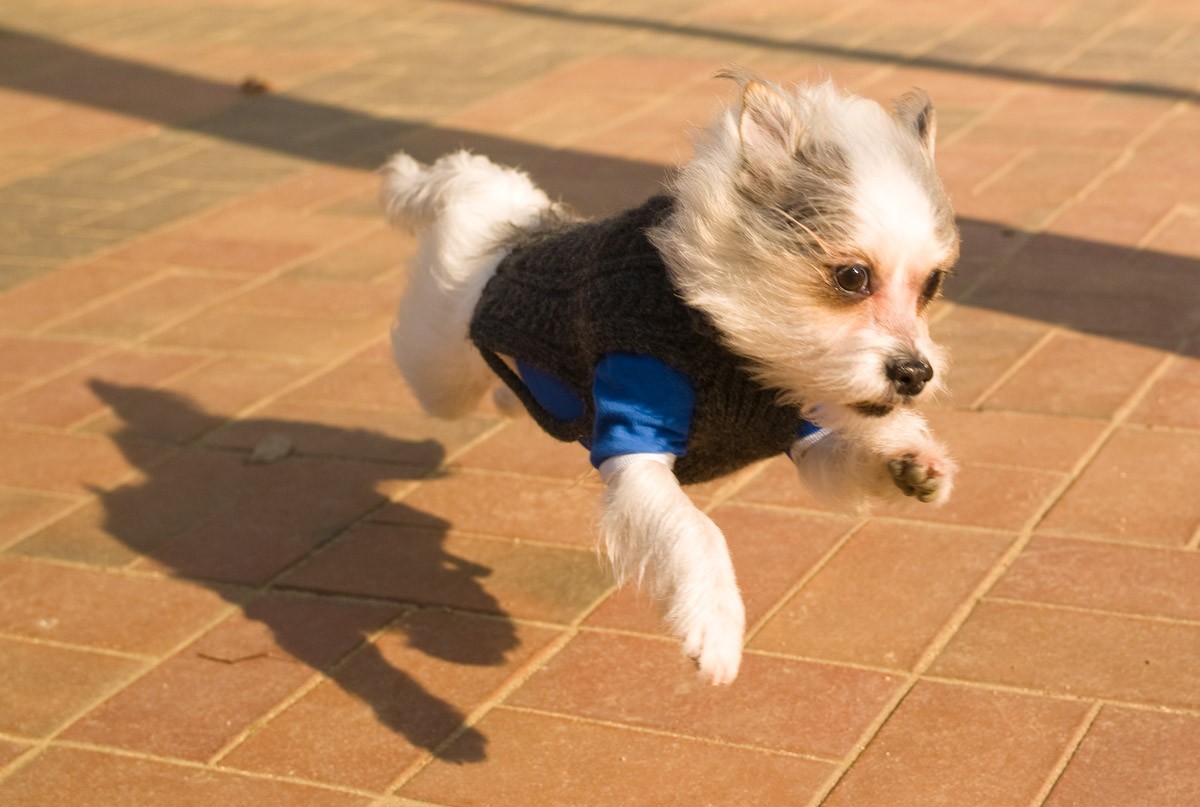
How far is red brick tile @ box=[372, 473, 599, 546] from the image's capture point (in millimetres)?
4602

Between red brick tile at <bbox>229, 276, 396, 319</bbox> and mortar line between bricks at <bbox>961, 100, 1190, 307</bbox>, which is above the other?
mortar line between bricks at <bbox>961, 100, 1190, 307</bbox>

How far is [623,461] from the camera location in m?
3.40

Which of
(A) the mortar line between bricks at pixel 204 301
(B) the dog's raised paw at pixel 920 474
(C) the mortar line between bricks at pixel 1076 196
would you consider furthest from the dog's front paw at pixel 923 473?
(A) the mortar line between bricks at pixel 204 301

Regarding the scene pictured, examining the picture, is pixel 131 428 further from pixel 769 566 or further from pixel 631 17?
pixel 631 17

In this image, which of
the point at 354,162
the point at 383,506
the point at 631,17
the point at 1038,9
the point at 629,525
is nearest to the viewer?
the point at 629,525

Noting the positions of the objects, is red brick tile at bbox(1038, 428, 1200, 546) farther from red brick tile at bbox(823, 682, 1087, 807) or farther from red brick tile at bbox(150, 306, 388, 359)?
red brick tile at bbox(150, 306, 388, 359)

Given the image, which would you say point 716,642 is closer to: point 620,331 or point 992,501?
point 620,331

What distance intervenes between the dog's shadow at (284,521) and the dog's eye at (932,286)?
140 centimetres

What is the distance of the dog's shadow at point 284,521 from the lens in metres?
3.94

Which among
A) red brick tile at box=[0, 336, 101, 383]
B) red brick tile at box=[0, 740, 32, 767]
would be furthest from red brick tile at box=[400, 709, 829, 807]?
red brick tile at box=[0, 336, 101, 383]

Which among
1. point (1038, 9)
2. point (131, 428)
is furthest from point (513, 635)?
point (1038, 9)

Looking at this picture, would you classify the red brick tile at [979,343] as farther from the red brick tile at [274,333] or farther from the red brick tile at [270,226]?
the red brick tile at [270,226]

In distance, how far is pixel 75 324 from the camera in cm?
642

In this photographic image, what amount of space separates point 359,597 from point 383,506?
1.83 ft
